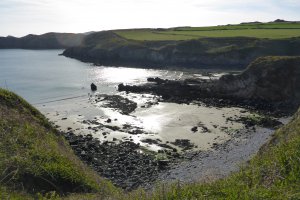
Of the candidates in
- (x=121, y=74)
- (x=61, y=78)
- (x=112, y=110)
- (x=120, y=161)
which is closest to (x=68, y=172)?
(x=120, y=161)

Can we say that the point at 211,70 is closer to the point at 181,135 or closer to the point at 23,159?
the point at 181,135

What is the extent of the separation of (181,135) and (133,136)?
17.6ft

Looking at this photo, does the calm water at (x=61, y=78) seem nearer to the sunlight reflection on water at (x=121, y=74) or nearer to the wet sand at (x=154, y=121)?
the sunlight reflection on water at (x=121, y=74)

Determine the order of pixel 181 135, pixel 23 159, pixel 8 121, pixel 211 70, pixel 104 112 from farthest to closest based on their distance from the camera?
1. pixel 211 70
2. pixel 104 112
3. pixel 181 135
4. pixel 8 121
5. pixel 23 159

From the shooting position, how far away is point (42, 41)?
629 feet

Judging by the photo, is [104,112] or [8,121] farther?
[104,112]

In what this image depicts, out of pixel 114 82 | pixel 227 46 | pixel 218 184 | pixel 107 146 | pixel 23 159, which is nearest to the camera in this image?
pixel 218 184

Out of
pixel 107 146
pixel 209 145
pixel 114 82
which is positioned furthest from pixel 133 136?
pixel 114 82

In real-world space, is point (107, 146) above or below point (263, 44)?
below

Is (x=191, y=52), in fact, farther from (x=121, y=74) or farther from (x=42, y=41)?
(x=42, y=41)

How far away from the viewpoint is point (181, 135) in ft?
132

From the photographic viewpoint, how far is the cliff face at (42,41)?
7461 inches

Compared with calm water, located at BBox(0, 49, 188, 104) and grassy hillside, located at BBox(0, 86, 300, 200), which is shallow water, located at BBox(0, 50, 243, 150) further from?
grassy hillside, located at BBox(0, 86, 300, 200)

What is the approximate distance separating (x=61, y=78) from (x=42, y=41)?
111005 mm
